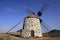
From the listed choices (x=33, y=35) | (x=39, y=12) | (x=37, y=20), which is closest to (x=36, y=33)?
(x=33, y=35)

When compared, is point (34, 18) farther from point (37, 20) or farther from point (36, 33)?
point (36, 33)

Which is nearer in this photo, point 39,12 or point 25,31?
point 25,31

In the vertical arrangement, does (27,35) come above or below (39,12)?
below

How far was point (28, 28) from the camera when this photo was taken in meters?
33.8

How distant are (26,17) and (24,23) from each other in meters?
1.44

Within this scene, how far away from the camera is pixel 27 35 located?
3372 cm

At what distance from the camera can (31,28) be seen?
1330 inches

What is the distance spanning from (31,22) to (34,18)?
3.89 feet

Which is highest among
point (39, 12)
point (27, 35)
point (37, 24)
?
point (39, 12)

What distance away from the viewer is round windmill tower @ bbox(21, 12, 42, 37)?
33.8 meters

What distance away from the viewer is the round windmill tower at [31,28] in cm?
3378

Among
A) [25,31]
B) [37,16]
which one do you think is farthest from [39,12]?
[25,31]

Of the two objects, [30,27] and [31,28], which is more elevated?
[30,27]

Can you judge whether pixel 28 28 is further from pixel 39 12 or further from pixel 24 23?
pixel 39 12
